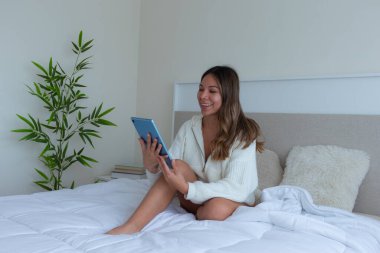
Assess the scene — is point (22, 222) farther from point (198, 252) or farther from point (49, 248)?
point (198, 252)

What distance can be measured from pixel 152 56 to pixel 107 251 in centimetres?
245

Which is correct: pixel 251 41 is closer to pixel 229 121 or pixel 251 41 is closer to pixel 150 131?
pixel 229 121

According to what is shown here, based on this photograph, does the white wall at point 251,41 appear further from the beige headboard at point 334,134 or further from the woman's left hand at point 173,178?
the woman's left hand at point 173,178

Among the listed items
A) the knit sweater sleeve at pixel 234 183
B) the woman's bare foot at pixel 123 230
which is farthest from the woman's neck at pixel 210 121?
the woman's bare foot at pixel 123 230

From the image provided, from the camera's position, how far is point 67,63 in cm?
288

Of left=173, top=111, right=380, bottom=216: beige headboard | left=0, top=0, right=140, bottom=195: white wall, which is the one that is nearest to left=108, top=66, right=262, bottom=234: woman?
left=173, top=111, right=380, bottom=216: beige headboard

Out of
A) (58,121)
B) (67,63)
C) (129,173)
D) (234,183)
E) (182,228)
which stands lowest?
(129,173)

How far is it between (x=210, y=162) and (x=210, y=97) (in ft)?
0.95

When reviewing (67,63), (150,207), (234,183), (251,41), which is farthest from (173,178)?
(67,63)

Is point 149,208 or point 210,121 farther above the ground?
point 210,121

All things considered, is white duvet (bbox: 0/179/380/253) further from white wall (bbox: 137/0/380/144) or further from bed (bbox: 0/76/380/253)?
white wall (bbox: 137/0/380/144)

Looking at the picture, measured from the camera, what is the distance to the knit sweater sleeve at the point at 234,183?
145cm

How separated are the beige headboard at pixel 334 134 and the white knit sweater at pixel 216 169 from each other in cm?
65

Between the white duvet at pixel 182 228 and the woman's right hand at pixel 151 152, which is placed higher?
the woman's right hand at pixel 151 152
